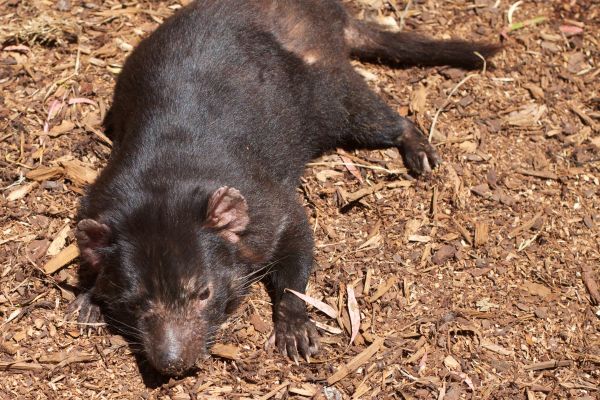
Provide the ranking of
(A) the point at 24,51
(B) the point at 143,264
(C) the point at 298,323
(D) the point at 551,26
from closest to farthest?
(B) the point at 143,264 < (C) the point at 298,323 < (A) the point at 24,51 < (D) the point at 551,26

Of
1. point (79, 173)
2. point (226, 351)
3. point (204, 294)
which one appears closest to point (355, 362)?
point (226, 351)

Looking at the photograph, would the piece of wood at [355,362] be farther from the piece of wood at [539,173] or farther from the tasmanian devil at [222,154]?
the piece of wood at [539,173]

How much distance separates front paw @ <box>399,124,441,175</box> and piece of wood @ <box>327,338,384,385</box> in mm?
1525

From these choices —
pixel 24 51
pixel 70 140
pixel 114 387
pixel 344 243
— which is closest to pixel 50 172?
pixel 70 140

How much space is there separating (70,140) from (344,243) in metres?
2.16

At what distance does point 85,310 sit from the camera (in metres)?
5.61

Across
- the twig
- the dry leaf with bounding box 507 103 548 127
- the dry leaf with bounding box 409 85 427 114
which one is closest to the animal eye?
the twig

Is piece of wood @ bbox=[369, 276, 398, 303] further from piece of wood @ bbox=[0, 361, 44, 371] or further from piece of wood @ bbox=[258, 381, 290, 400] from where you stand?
piece of wood @ bbox=[0, 361, 44, 371]

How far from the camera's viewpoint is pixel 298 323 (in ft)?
18.1

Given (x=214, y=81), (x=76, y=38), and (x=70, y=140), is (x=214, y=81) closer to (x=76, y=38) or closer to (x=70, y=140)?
(x=70, y=140)

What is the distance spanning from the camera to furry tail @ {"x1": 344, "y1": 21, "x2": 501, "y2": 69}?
7012mm

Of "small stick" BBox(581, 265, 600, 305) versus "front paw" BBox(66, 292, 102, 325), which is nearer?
"front paw" BBox(66, 292, 102, 325)

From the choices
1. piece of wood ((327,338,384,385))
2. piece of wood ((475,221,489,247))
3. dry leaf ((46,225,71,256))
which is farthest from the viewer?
piece of wood ((475,221,489,247))

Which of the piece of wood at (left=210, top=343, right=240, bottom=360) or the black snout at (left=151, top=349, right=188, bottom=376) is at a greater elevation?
the black snout at (left=151, top=349, right=188, bottom=376)
